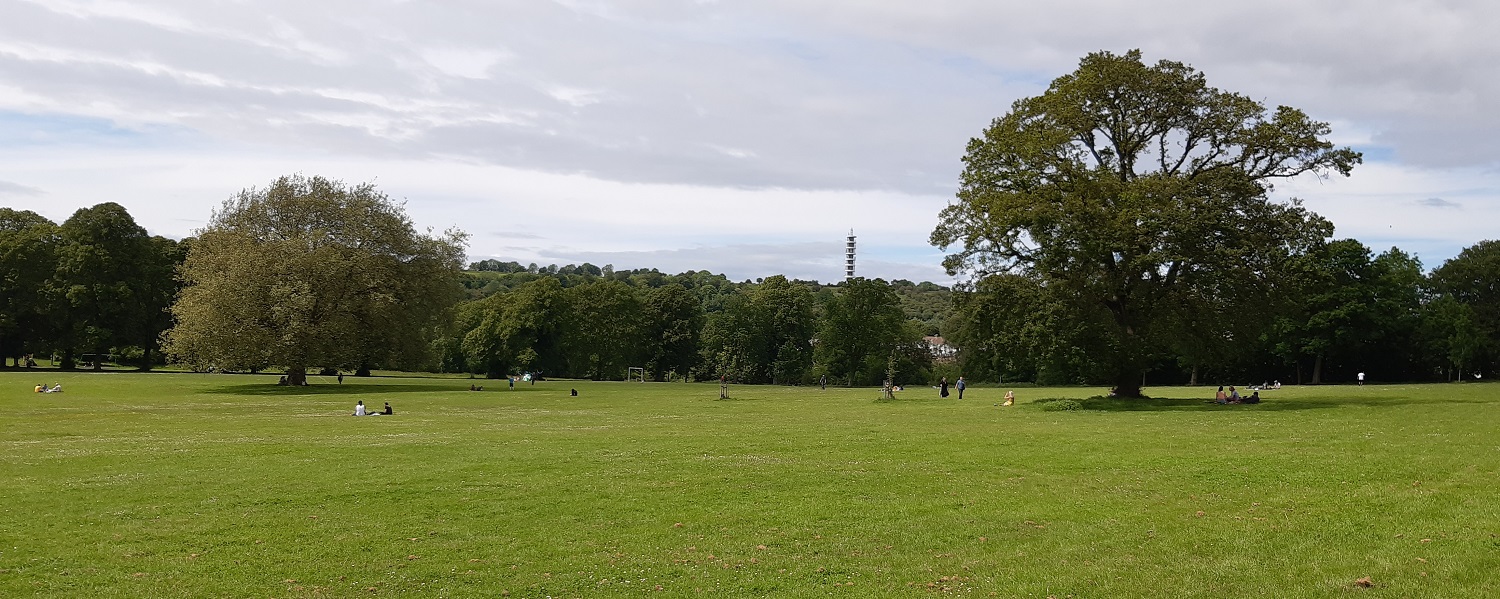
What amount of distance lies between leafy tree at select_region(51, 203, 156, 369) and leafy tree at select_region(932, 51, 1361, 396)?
74.6 metres

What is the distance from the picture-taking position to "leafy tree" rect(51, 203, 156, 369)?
8319 cm

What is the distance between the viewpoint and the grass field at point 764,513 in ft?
36.3

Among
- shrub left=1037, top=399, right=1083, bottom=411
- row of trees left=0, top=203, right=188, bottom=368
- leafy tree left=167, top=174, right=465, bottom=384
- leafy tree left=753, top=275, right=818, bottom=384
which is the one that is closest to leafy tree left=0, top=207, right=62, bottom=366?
row of trees left=0, top=203, right=188, bottom=368

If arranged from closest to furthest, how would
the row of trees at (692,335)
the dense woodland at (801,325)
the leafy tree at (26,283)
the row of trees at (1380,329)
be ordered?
the dense woodland at (801,325) → the leafy tree at (26,283) → the row of trees at (1380,329) → the row of trees at (692,335)

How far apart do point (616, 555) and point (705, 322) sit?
4407 inches

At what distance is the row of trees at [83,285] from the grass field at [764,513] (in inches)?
2542

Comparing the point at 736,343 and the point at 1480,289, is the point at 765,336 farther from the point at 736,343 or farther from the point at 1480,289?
the point at 1480,289

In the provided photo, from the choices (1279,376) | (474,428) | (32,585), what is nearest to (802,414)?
(474,428)

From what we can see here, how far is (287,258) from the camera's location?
64.7 metres

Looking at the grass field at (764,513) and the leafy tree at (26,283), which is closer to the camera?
the grass field at (764,513)

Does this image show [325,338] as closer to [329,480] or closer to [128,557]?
[329,480]

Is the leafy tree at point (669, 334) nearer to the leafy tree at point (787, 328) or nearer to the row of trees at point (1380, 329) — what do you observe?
the leafy tree at point (787, 328)

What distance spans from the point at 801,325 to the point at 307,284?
65.6m

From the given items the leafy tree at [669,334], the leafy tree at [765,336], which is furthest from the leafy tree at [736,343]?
the leafy tree at [669,334]
